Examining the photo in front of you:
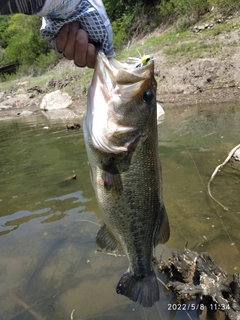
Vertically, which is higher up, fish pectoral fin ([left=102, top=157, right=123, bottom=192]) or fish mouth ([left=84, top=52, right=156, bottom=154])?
fish mouth ([left=84, top=52, right=156, bottom=154])

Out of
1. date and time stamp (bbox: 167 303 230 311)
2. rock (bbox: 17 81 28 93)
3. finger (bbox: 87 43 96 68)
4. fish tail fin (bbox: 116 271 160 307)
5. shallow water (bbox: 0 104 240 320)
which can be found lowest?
rock (bbox: 17 81 28 93)

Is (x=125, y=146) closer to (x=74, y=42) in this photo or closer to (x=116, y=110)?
(x=116, y=110)

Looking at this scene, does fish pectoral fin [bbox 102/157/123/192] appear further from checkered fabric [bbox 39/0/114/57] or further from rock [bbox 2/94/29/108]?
rock [bbox 2/94/29/108]

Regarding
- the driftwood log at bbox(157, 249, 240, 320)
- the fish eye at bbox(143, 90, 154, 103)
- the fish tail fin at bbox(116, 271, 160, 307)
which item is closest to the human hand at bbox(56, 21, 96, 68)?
the fish eye at bbox(143, 90, 154, 103)

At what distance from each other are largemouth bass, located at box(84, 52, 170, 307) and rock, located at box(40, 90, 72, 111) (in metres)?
16.4

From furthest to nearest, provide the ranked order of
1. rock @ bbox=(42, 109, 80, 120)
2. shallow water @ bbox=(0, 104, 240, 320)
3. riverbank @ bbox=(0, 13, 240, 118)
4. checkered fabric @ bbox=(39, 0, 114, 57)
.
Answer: rock @ bbox=(42, 109, 80, 120), riverbank @ bbox=(0, 13, 240, 118), shallow water @ bbox=(0, 104, 240, 320), checkered fabric @ bbox=(39, 0, 114, 57)

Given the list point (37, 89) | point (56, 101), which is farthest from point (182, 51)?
point (37, 89)

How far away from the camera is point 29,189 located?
6551 mm

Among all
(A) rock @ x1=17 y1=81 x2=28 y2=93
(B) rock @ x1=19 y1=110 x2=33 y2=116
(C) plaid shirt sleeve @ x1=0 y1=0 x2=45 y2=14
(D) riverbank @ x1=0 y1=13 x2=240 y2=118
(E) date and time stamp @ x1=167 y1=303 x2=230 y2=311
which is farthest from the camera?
(A) rock @ x1=17 y1=81 x2=28 y2=93

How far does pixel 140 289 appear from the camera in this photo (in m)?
2.40

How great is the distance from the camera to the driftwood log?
2.77 meters

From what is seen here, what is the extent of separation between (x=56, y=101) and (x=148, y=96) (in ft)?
57.2

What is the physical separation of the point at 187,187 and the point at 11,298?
3.50 meters

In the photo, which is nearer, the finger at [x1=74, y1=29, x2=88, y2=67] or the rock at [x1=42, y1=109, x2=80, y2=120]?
the finger at [x1=74, y1=29, x2=88, y2=67]
